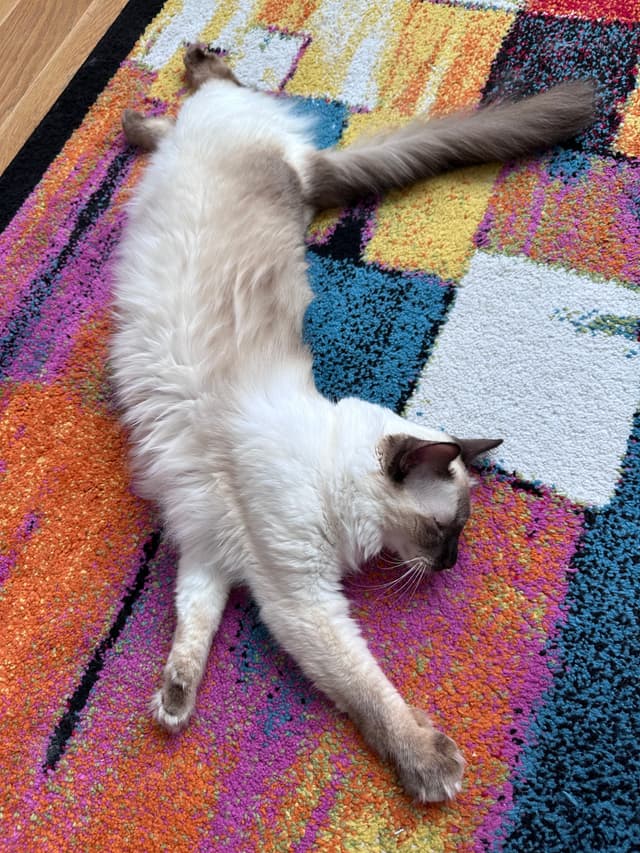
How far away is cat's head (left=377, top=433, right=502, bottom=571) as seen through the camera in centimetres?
115

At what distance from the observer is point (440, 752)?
1.05 metres

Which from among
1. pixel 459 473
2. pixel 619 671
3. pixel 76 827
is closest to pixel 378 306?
pixel 459 473

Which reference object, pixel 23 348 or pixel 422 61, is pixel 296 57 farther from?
pixel 23 348

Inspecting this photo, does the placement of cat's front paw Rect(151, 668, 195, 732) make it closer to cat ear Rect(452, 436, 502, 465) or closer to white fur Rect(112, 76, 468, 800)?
white fur Rect(112, 76, 468, 800)

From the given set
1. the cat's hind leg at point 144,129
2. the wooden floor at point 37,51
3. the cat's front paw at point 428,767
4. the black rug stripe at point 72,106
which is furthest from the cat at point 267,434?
the wooden floor at point 37,51

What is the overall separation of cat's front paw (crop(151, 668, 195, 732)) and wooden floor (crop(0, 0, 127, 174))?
131 centimetres

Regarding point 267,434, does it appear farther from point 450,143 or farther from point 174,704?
point 450,143

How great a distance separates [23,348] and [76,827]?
933 millimetres

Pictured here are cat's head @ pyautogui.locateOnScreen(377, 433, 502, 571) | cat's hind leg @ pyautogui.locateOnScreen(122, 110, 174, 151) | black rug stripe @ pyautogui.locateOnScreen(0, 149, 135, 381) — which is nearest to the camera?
cat's head @ pyautogui.locateOnScreen(377, 433, 502, 571)

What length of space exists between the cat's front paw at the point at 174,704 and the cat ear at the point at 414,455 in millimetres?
494

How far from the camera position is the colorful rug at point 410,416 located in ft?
3.55

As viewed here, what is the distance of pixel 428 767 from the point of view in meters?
1.03

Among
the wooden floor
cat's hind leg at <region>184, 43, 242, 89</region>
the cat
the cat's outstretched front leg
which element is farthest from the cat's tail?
the cat's outstretched front leg

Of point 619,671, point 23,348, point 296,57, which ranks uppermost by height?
point 296,57
